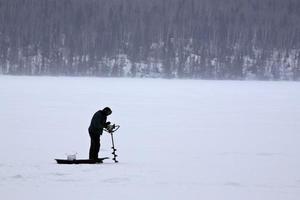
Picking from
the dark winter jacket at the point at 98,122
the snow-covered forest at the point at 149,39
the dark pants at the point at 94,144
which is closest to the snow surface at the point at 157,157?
the dark pants at the point at 94,144

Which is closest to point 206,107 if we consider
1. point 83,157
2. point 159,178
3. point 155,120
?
point 155,120

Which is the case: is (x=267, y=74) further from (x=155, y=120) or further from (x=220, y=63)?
(x=155, y=120)

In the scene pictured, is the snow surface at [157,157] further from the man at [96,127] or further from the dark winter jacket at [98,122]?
the dark winter jacket at [98,122]

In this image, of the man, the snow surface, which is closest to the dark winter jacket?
the man

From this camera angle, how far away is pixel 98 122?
13.4m

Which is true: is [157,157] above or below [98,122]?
below

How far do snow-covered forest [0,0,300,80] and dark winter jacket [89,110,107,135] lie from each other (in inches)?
4872

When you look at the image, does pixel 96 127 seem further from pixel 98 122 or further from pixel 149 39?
pixel 149 39

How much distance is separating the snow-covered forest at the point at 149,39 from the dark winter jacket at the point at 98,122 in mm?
123752

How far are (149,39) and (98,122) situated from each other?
141746 mm

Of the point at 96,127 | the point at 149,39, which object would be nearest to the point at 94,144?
the point at 96,127

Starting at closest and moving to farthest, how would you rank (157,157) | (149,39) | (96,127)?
(96,127) < (157,157) < (149,39)

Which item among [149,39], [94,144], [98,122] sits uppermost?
[149,39]

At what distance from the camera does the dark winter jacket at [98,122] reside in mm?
13414
